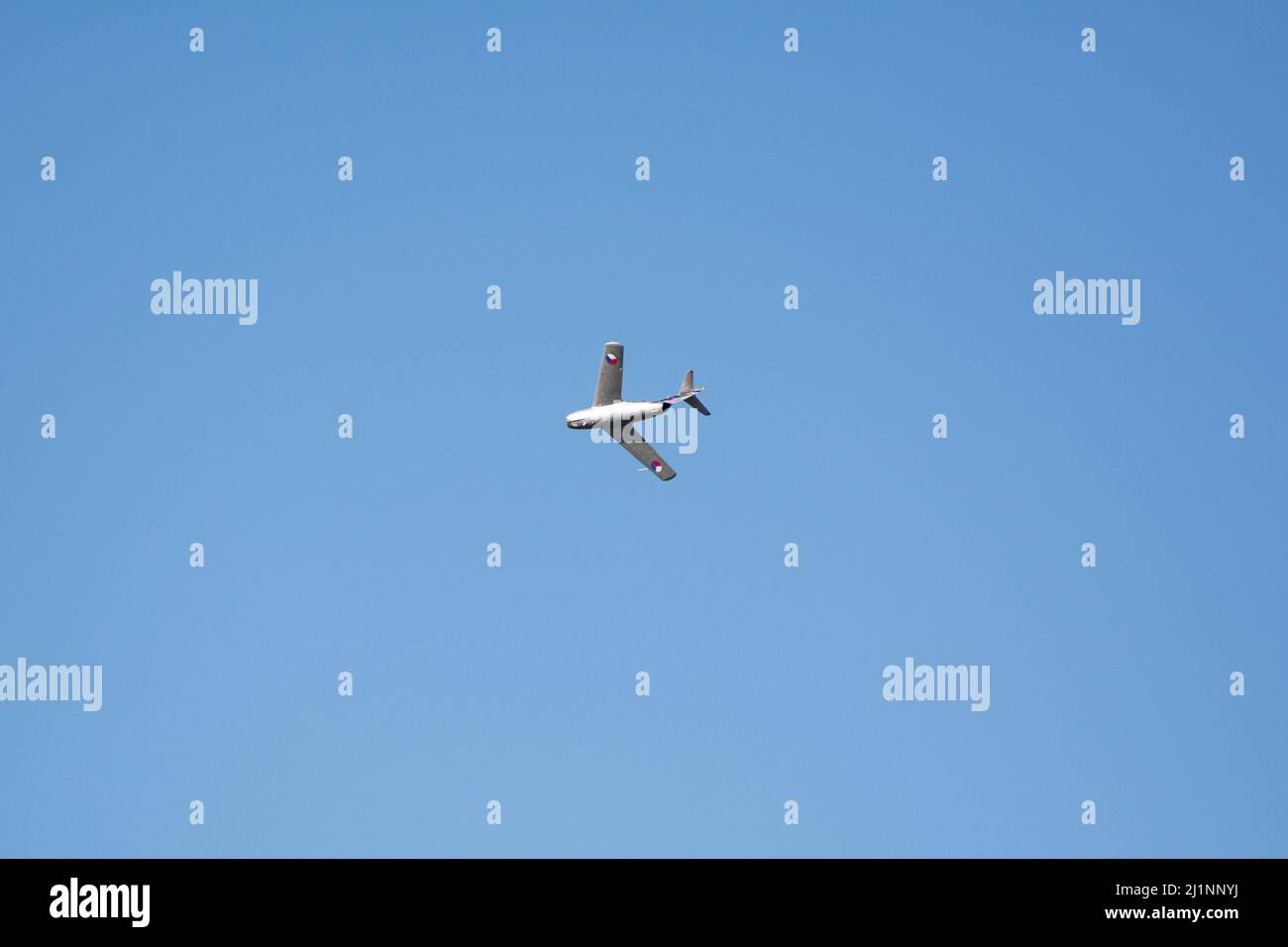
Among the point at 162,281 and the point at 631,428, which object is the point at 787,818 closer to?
the point at 631,428

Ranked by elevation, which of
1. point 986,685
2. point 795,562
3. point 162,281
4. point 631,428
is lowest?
point 986,685

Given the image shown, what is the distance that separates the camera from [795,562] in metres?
95.6

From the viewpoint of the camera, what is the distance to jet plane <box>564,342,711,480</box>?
99.9 metres

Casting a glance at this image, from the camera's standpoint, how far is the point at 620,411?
10019 cm

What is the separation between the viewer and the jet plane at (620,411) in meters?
99.9

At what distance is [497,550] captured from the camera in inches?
3780

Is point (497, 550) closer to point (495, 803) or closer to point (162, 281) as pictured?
point (495, 803)

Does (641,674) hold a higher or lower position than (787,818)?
higher
